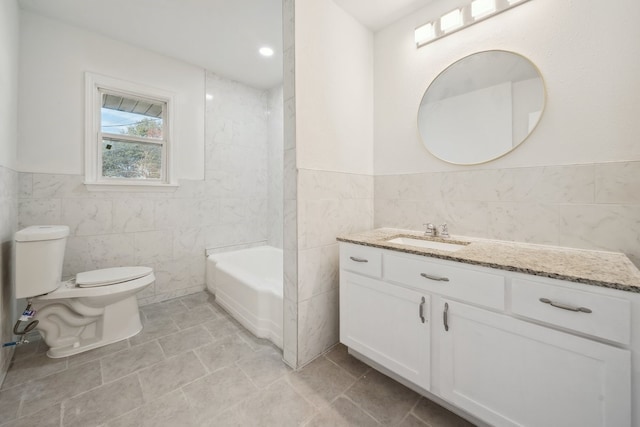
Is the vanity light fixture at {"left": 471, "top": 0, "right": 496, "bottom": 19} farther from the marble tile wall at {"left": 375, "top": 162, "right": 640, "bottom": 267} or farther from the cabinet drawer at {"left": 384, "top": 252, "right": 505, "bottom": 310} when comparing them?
the cabinet drawer at {"left": 384, "top": 252, "right": 505, "bottom": 310}

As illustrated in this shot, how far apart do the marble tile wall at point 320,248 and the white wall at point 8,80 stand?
1.89 metres

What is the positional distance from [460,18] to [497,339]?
1.90m

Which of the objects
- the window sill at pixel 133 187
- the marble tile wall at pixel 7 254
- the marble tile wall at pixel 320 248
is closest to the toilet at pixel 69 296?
the marble tile wall at pixel 7 254

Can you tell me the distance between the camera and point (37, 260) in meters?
1.66

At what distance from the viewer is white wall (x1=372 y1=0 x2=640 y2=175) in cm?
124

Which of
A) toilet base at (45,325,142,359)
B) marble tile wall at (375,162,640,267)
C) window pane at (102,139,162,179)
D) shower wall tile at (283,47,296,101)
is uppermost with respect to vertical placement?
shower wall tile at (283,47,296,101)

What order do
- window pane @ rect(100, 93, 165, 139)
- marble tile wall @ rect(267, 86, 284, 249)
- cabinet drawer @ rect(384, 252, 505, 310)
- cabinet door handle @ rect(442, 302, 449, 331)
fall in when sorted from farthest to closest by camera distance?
marble tile wall @ rect(267, 86, 284, 249) → window pane @ rect(100, 93, 165, 139) → cabinet door handle @ rect(442, 302, 449, 331) → cabinet drawer @ rect(384, 252, 505, 310)

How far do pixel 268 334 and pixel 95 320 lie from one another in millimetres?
1298

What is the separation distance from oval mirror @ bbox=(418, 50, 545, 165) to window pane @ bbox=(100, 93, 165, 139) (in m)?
2.61

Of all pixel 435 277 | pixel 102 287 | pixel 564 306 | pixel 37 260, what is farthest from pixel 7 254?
pixel 564 306

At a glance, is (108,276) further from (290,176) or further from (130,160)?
(290,176)

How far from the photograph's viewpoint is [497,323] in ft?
3.55

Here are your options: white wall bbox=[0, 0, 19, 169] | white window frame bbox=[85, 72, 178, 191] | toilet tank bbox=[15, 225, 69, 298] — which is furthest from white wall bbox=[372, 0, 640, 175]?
white wall bbox=[0, 0, 19, 169]

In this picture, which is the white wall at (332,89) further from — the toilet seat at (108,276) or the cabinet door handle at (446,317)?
the toilet seat at (108,276)
